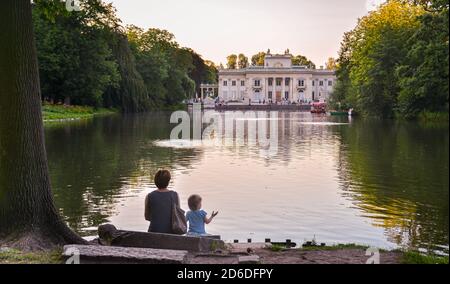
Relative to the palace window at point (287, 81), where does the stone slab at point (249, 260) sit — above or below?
below

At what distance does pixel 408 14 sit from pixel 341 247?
5313 centimetres

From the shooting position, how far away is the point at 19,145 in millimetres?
8555

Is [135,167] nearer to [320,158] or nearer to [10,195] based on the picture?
[320,158]

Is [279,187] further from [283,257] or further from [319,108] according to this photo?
[319,108]

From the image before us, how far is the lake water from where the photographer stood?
11555 millimetres

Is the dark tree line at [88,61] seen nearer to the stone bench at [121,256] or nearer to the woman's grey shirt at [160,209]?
the woman's grey shirt at [160,209]

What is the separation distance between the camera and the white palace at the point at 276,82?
149 meters

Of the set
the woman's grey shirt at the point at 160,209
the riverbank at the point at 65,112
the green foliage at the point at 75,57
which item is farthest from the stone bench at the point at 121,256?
the green foliage at the point at 75,57

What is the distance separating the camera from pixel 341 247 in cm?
882

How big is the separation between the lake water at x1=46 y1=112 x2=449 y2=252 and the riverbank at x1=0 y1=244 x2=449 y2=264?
226 centimetres

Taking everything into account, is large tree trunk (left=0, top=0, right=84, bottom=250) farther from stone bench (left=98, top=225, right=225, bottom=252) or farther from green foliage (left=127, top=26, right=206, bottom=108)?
green foliage (left=127, top=26, right=206, bottom=108)

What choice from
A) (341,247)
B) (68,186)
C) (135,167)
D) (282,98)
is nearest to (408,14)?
(135,167)

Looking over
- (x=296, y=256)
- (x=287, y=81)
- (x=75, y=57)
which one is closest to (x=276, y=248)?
(x=296, y=256)

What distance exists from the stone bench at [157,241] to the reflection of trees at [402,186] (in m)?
3.13
